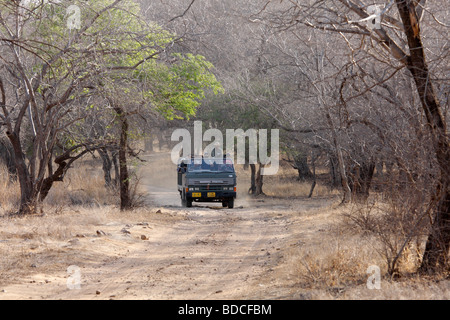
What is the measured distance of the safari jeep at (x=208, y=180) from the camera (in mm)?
20500

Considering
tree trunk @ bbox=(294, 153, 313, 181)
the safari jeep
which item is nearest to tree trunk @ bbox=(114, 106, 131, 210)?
the safari jeep

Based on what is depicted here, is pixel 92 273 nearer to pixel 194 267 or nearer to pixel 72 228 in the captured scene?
pixel 194 267

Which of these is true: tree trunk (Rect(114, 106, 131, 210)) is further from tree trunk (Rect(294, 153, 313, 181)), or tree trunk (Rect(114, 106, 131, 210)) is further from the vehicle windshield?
tree trunk (Rect(294, 153, 313, 181))

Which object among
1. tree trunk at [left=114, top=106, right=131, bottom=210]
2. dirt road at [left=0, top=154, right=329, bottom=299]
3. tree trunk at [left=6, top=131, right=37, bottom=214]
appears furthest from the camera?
tree trunk at [left=114, top=106, right=131, bottom=210]

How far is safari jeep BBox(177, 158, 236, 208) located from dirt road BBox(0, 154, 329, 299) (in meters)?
5.97

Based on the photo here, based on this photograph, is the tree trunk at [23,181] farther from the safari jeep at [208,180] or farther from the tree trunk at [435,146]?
the tree trunk at [435,146]

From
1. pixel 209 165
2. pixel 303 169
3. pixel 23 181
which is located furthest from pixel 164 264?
pixel 303 169

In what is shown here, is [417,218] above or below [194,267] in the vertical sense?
above

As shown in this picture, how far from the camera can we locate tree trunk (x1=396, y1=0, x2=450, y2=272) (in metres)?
A: 6.15

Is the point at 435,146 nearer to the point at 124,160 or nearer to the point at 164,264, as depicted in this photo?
the point at 164,264

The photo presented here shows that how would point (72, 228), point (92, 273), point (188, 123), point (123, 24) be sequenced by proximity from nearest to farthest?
point (92, 273) < point (72, 228) < point (123, 24) < point (188, 123)
